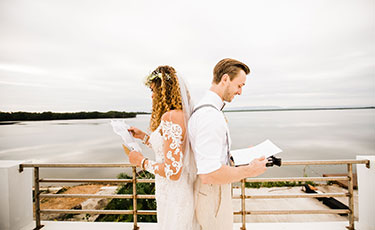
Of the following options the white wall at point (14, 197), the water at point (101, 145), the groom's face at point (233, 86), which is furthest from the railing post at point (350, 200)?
the water at point (101, 145)

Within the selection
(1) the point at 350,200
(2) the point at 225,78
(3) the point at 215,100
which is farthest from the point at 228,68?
(1) the point at 350,200

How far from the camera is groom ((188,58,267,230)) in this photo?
0.87m

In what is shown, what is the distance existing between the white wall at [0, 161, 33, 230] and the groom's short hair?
107 inches

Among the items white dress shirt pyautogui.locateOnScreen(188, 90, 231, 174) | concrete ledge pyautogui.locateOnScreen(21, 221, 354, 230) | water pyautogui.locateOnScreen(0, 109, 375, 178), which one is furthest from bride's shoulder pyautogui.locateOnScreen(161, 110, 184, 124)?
water pyautogui.locateOnScreen(0, 109, 375, 178)

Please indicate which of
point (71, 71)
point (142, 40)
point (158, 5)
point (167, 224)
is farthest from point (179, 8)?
point (71, 71)

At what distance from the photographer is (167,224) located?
1.16 m

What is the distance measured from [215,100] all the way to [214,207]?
60 cm

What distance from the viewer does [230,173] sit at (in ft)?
2.92

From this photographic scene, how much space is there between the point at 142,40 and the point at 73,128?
89.3m

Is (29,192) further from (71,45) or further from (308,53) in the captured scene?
(308,53)

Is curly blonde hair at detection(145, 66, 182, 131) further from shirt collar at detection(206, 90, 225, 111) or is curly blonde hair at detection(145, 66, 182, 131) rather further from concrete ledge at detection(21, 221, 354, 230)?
concrete ledge at detection(21, 221, 354, 230)

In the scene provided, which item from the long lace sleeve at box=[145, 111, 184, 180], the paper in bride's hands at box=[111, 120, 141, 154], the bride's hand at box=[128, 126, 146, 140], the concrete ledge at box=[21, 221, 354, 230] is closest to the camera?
the long lace sleeve at box=[145, 111, 184, 180]

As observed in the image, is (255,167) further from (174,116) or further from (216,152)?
(174,116)

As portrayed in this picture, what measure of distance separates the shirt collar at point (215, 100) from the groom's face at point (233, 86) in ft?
0.19
